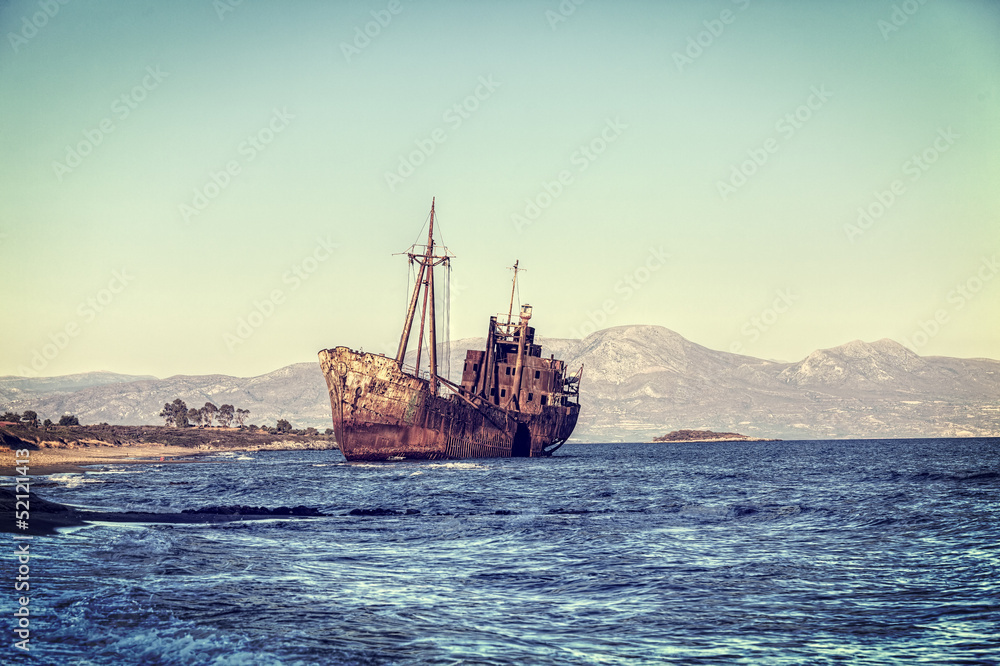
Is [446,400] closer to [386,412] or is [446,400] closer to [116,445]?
[386,412]

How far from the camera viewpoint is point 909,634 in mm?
10484

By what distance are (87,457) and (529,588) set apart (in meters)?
68.7

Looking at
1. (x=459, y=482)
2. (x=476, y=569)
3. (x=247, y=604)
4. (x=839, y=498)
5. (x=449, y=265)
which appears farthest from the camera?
(x=449, y=265)

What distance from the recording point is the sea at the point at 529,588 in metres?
9.55

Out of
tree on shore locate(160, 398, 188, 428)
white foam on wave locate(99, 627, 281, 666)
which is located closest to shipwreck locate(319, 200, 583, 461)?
white foam on wave locate(99, 627, 281, 666)

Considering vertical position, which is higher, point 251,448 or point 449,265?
point 449,265

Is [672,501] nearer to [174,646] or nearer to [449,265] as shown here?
[174,646]

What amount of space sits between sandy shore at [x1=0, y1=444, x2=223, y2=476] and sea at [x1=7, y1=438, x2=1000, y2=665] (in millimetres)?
27642

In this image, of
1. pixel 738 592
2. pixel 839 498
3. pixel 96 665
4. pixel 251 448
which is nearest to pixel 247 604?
pixel 96 665

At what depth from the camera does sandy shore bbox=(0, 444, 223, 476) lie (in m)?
49.9

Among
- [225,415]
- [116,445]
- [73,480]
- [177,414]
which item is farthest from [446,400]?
[225,415]

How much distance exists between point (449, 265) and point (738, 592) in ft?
214

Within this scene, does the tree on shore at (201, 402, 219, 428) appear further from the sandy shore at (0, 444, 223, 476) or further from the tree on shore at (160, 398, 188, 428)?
the sandy shore at (0, 444, 223, 476)
